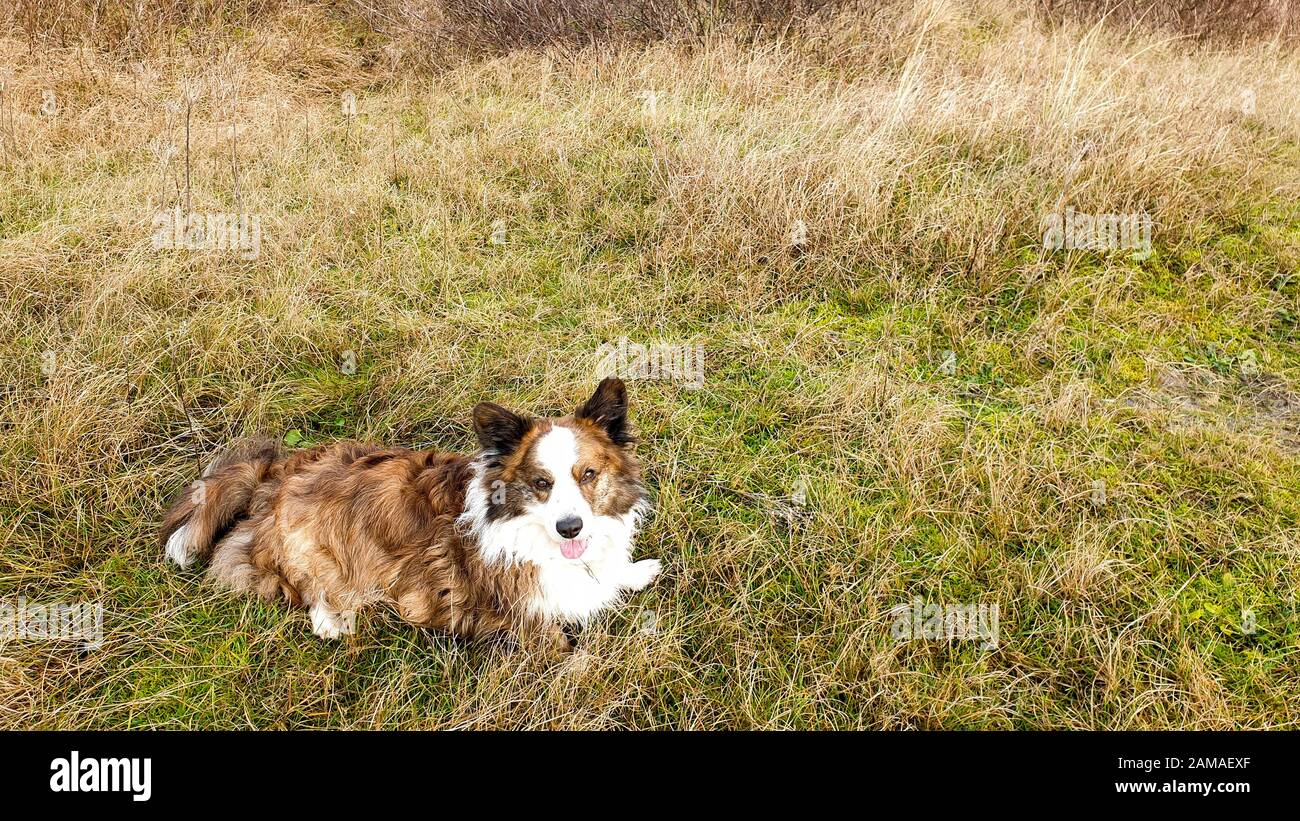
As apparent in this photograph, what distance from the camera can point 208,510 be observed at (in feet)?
10.1

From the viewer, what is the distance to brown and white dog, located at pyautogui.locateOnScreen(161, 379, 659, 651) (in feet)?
9.22

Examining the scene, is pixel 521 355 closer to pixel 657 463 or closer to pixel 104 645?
pixel 657 463

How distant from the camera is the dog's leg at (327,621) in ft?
9.85

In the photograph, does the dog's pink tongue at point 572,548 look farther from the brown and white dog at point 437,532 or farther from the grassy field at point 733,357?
the grassy field at point 733,357

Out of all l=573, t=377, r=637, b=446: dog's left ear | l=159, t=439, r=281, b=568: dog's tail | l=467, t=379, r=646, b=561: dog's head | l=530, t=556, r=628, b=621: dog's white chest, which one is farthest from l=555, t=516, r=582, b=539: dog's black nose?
l=159, t=439, r=281, b=568: dog's tail

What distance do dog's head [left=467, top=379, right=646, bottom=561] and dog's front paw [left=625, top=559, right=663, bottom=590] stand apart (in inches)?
11.3

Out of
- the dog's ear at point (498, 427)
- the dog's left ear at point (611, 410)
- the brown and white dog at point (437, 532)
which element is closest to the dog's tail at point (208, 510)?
the brown and white dog at point (437, 532)

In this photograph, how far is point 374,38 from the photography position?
8258mm

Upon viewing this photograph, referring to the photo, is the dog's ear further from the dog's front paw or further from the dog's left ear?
the dog's front paw

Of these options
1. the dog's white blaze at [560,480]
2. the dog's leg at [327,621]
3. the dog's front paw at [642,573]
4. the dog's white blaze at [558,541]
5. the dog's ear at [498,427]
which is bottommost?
the dog's leg at [327,621]

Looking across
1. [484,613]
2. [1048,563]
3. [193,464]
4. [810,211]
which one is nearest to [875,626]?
[1048,563]

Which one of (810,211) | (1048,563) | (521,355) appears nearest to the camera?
(1048,563)

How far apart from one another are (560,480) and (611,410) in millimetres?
369

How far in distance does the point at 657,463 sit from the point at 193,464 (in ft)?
7.92
